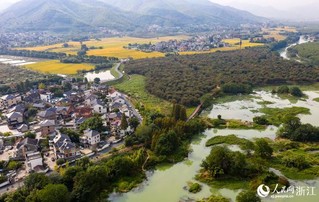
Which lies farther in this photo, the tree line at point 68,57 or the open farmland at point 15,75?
the tree line at point 68,57

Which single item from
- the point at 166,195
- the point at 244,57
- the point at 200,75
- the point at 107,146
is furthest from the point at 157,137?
the point at 244,57

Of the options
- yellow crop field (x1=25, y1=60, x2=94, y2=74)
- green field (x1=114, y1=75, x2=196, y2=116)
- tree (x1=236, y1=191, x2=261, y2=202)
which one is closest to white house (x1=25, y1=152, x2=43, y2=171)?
tree (x1=236, y1=191, x2=261, y2=202)

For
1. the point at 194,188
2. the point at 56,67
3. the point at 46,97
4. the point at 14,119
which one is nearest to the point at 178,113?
Result: the point at 194,188

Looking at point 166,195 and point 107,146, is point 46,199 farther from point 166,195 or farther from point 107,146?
point 107,146

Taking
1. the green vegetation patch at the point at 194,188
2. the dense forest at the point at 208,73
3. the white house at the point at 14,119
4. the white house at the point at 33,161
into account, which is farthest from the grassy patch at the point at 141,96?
the green vegetation patch at the point at 194,188

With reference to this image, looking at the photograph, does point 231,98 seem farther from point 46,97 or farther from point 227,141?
point 46,97

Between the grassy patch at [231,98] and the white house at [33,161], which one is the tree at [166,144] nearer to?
the white house at [33,161]
